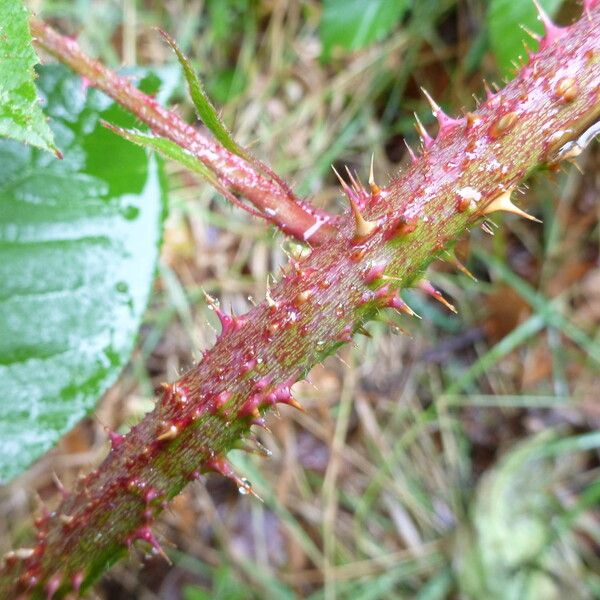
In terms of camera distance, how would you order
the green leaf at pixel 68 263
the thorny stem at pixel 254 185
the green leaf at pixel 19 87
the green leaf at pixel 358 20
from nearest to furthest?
the green leaf at pixel 19 87 → the thorny stem at pixel 254 185 → the green leaf at pixel 68 263 → the green leaf at pixel 358 20

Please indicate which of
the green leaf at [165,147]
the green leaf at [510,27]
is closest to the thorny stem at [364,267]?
the green leaf at [165,147]

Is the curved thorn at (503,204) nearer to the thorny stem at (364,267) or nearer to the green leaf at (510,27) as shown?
the thorny stem at (364,267)

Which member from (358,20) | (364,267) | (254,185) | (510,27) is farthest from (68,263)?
(358,20)

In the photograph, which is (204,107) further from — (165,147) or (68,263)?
(68,263)

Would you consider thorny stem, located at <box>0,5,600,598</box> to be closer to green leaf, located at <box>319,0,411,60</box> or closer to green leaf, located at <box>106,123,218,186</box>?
green leaf, located at <box>106,123,218,186</box>

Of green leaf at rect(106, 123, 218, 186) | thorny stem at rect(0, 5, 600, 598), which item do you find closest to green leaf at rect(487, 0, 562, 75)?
thorny stem at rect(0, 5, 600, 598)
